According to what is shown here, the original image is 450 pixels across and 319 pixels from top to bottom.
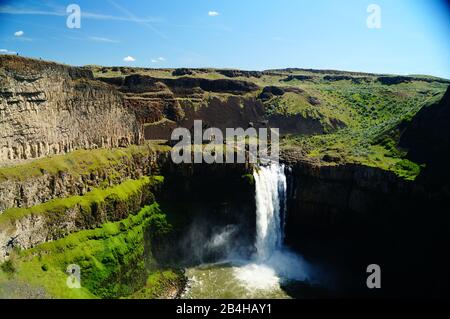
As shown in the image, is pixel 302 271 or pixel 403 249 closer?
pixel 403 249

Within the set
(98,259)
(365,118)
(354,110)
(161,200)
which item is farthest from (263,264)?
(354,110)

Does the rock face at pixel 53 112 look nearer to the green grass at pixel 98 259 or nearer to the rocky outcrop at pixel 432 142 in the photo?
the green grass at pixel 98 259

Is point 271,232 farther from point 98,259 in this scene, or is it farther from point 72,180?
point 72,180

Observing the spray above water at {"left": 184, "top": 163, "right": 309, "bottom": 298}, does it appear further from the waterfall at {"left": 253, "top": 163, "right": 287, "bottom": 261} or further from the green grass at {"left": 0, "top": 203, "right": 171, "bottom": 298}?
the green grass at {"left": 0, "top": 203, "right": 171, "bottom": 298}

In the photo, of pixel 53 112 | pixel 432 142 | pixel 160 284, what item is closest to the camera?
pixel 53 112
